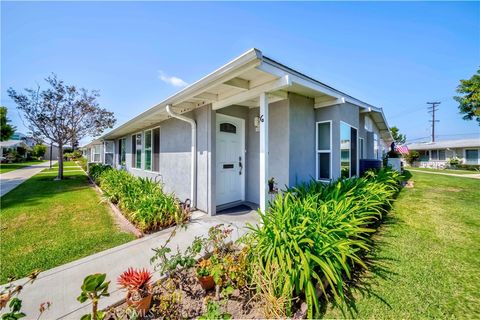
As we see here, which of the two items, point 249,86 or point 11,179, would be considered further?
point 11,179

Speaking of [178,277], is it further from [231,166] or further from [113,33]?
[113,33]

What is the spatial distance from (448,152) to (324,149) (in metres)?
32.4

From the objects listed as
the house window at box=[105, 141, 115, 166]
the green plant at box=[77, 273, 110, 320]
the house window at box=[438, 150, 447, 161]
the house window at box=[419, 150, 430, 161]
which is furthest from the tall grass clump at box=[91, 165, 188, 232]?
the house window at box=[419, 150, 430, 161]

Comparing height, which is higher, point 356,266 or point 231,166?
point 231,166

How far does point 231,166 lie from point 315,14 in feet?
16.1

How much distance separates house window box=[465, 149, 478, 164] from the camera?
77.9 ft

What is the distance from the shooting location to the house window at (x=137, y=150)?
35.0ft

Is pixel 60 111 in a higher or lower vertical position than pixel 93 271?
higher

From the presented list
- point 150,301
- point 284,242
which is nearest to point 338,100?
point 284,242

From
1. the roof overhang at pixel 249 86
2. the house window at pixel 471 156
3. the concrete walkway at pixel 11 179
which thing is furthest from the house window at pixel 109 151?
the house window at pixel 471 156

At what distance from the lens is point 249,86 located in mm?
4379

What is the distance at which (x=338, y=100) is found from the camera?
5.59m

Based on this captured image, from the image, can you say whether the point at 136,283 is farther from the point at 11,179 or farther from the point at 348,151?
the point at 11,179

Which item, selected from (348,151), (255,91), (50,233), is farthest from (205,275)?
(348,151)
